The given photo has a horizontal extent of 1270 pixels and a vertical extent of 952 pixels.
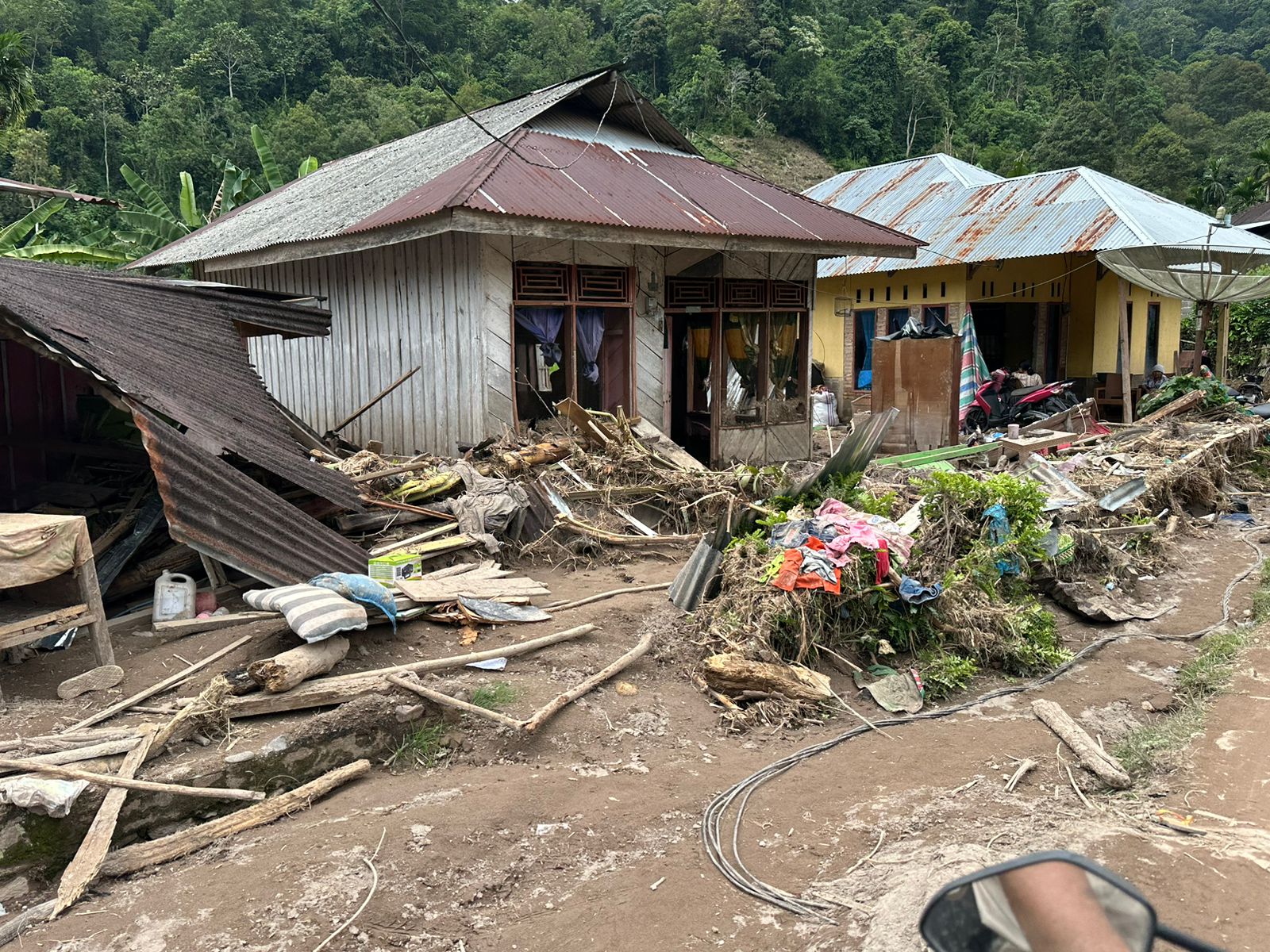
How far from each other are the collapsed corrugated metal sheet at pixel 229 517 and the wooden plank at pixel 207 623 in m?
0.39

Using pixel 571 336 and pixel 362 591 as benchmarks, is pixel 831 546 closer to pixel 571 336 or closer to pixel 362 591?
pixel 362 591

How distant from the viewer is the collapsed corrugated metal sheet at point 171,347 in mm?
6375

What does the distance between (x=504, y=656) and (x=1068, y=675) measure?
4.47 m

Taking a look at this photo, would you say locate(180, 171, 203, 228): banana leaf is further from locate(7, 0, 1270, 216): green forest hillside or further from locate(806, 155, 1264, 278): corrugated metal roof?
locate(7, 0, 1270, 216): green forest hillside

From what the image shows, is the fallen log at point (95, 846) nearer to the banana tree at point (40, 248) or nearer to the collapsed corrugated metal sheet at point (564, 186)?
the collapsed corrugated metal sheet at point (564, 186)

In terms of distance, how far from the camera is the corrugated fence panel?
10992 mm

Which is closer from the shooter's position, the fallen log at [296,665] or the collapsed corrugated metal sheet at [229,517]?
the fallen log at [296,665]

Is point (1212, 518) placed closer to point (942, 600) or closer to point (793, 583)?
point (942, 600)

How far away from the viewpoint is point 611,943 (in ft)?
12.3

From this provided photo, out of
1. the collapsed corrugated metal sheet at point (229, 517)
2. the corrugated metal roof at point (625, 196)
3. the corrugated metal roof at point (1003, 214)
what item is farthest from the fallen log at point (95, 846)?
the corrugated metal roof at point (1003, 214)

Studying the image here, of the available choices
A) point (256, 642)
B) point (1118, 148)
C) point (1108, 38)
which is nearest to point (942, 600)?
point (256, 642)

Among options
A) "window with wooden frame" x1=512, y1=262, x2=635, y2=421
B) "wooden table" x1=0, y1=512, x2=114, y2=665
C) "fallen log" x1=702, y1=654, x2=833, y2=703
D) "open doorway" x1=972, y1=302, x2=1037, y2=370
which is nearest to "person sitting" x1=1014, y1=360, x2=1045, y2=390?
"open doorway" x1=972, y1=302, x2=1037, y2=370

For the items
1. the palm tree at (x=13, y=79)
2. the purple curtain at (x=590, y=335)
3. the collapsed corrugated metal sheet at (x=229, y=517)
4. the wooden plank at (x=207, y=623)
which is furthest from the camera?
the palm tree at (x=13, y=79)

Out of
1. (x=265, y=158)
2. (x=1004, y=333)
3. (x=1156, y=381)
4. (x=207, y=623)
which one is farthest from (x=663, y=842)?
(x=265, y=158)
